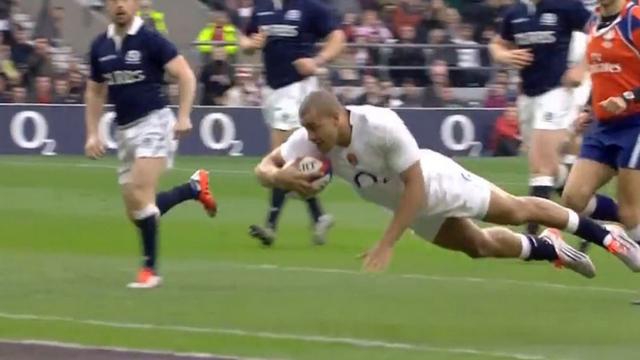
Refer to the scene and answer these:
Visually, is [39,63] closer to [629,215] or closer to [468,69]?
[468,69]

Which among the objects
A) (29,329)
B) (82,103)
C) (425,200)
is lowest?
(82,103)

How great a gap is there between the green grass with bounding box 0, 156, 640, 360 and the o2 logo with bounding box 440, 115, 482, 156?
24.3ft

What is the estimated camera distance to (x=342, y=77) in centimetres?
2738

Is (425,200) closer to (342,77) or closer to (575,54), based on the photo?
(575,54)

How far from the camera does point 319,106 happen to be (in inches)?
398

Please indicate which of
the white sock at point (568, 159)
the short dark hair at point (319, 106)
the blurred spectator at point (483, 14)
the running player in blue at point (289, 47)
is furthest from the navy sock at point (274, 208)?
the blurred spectator at point (483, 14)

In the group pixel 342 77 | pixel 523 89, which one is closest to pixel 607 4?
pixel 523 89

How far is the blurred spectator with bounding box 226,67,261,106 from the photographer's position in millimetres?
26703

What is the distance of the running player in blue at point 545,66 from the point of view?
1494 cm

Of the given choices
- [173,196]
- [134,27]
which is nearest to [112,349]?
[134,27]

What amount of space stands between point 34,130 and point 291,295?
1473cm

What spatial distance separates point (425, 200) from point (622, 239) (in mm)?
1707

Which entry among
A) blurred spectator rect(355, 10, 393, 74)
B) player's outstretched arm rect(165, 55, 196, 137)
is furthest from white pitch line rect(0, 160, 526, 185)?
player's outstretched arm rect(165, 55, 196, 137)

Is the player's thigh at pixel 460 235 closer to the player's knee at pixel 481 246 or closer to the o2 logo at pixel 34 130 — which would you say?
the player's knee at pixel 481 246
